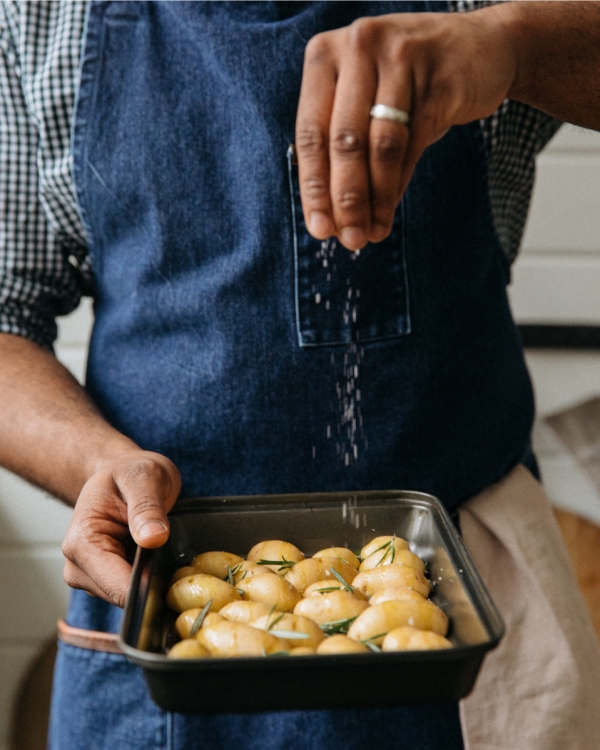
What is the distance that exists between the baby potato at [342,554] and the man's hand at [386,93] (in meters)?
0.26

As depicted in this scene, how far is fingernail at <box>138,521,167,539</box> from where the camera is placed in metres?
0.58

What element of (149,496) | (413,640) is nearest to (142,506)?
(149,496)

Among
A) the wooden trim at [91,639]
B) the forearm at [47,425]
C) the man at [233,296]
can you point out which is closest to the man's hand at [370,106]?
the man at [233,296]

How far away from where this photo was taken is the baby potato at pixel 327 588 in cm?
60

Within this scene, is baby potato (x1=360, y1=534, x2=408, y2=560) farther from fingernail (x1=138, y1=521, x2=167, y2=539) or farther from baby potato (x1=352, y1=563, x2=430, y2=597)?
fingernail (x1=138, y1=521, x2=167, y2=539)

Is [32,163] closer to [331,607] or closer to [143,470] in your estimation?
[143,470]

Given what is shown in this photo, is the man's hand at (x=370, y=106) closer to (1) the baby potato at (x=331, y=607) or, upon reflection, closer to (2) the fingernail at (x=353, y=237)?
(2) the fingernail at (x=353, y=237)

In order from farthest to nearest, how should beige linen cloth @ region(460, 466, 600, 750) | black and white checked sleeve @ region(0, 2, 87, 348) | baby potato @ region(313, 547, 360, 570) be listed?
black and white checked sleeve @ region(0, 2, 87, 348), beige linen cloth @ region(460, 466, 600, 750), baby potato @ region(313, 547, 360, 570)

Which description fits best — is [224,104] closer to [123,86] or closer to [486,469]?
[123,86]

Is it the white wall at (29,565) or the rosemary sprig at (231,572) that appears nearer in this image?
the rosemary sprig at (231,572)

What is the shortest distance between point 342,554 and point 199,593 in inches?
5.3

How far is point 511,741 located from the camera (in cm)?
81

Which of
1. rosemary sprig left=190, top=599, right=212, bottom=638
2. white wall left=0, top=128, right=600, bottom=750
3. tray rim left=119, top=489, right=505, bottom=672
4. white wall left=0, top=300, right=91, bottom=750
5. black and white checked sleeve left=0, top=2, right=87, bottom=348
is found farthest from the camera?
white wall left=0, top=300, right=91, bottom=750

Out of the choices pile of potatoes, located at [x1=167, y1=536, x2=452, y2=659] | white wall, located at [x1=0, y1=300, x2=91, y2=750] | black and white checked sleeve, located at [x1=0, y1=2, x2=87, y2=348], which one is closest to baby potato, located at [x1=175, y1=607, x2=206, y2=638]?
pile of potatoes, located at [x1=167, y1=536, x2=452, y2=659]
